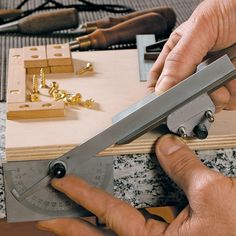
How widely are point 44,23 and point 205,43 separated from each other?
596 millimetres

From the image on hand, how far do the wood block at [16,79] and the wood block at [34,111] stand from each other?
0.04m

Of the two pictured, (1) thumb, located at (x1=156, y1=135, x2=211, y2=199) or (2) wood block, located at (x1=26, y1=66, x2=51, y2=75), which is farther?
(2) wood block, located at (x1=26, y1=66, x2=51, y2=75)

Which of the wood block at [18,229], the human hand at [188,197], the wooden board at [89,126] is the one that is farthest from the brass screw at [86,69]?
the wood block at [18,229]

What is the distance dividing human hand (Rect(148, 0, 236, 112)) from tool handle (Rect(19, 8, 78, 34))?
54cm

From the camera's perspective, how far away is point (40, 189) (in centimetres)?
86

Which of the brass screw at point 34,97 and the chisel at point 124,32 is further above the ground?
the chisel at point 124,32

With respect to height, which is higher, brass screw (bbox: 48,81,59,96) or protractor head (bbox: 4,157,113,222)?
brass screw (bbox: 48,81,59,96)

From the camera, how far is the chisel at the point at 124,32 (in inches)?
50.3

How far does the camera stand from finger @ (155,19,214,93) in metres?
0.90

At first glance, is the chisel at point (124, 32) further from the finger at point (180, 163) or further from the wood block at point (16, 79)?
the finger at point (180, 163)

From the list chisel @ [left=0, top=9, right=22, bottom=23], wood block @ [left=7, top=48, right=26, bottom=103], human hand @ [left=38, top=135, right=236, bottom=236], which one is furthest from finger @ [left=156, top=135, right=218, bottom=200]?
chisel @ [left=0, top=9, right=22, bottom=23]

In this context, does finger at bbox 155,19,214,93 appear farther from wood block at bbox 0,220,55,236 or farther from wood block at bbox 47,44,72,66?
wood block at bbox 0,220,55,236

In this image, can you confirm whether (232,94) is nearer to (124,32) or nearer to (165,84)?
(165,84)

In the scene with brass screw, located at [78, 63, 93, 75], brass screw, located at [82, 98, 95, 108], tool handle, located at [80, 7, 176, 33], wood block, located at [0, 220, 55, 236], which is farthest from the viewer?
tool handle, located at [80, 7, 176, 33]
